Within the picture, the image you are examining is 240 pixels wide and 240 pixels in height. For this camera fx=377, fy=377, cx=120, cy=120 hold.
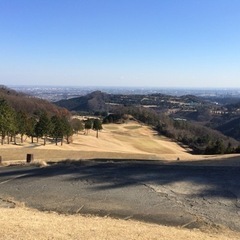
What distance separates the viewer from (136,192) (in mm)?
12289

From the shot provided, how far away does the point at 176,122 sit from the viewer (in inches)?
5187

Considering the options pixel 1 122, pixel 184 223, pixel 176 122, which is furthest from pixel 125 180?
pixel 176 122

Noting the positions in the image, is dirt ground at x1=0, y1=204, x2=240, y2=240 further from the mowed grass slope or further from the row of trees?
the mowed grass slope

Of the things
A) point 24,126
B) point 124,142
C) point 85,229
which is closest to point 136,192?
point 85,229

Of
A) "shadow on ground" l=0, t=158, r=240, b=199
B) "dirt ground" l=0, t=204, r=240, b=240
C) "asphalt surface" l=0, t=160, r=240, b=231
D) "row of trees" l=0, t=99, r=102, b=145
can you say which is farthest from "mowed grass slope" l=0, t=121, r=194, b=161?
"dirt ground" l=0, t=204, r=240, b=240

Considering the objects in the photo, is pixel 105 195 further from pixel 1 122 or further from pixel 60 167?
pixel 1 122

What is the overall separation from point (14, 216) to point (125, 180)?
5.10 meters

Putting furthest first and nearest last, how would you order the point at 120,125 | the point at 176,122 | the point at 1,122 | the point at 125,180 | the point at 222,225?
the point at 176,122
the point at 120,125
the point at 1,122
the point at 125,180
the point at 222,225

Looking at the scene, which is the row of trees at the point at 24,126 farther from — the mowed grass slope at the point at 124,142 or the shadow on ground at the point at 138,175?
the shadow on ground at the point at 138,175

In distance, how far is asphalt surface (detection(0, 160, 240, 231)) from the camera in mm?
10297

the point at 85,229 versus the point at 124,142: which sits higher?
the point at 85,229

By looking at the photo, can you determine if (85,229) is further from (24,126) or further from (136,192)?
(24,126)

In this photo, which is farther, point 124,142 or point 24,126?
point 124,142

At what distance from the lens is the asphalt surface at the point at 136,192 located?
1030 centimetres
